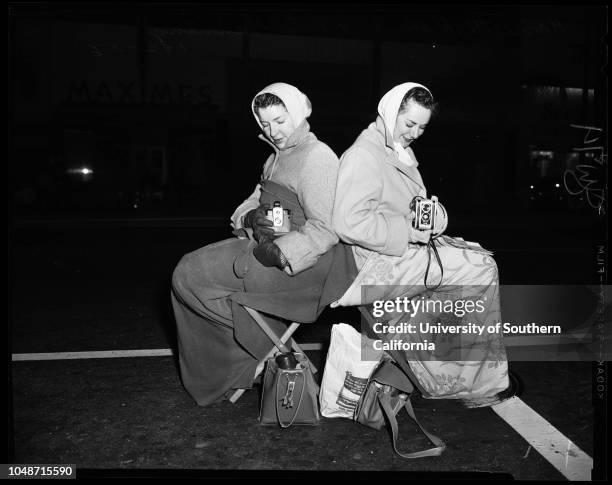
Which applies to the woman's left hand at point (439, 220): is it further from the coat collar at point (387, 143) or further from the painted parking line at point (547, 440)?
the painted parking line at point (547, 440)

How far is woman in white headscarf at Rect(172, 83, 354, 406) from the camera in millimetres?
3141

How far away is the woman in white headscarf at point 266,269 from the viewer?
3141 millimetres

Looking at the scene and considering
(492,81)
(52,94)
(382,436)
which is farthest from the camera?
(492,81)

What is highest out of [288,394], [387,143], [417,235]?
[387,143]

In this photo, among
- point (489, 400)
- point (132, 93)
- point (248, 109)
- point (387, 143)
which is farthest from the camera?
Answer: point (248, 109)

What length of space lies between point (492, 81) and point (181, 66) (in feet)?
36.7

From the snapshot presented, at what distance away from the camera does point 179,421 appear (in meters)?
3.30

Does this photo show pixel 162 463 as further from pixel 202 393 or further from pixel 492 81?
pixel 492 81

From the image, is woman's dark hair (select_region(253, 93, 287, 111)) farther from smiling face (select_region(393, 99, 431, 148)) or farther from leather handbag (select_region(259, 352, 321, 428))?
leather handbag (select_region(259, 352, 321, 428))

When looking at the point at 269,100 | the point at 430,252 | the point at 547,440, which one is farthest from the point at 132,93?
the point at 547,440

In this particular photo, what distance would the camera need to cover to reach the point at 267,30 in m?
20.2

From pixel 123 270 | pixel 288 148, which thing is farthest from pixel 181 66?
pixel 288 148

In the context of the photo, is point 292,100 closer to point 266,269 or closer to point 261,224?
point 261,224

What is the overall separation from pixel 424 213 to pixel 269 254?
2.77 feet
